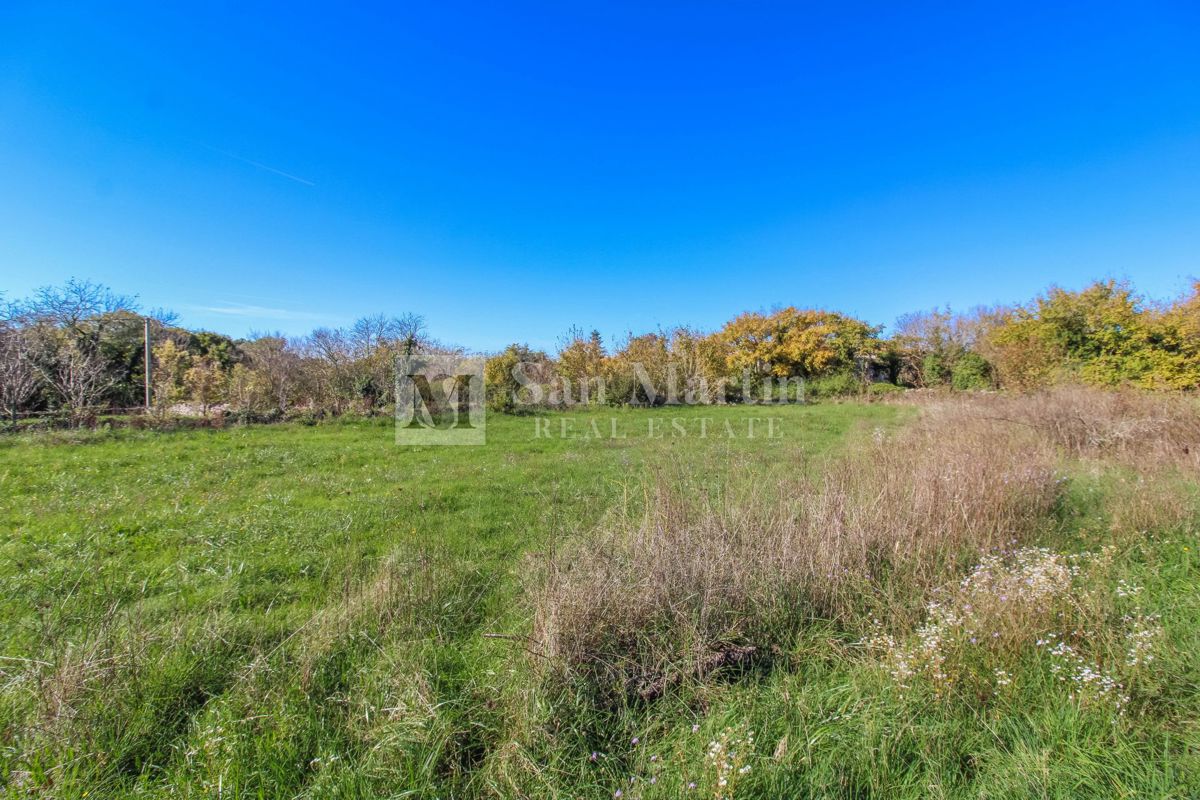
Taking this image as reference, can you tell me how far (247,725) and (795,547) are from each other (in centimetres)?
312

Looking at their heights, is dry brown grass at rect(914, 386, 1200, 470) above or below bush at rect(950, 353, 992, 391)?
below

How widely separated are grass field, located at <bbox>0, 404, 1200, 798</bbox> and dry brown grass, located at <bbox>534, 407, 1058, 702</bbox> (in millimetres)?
43

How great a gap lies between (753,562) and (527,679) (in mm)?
1610

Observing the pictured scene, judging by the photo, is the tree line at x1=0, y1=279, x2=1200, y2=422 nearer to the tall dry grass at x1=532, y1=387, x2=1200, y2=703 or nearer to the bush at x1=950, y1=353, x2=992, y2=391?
the bush at x1=950, y1=353, x2=992, y2=391

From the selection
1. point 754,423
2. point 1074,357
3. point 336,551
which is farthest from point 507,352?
point 1074,357

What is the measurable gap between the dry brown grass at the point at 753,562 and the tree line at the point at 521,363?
10.8 meters

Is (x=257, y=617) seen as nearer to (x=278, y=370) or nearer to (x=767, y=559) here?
(x=767, y=559)

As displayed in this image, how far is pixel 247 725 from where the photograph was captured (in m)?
1.77

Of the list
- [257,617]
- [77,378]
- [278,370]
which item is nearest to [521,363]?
[278,370]

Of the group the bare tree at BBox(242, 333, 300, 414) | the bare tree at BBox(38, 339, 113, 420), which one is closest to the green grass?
the bare tree at BBox(38, 339, 113, 420)

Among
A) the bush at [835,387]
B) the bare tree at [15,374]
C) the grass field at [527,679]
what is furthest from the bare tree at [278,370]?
the bush at [835,387]

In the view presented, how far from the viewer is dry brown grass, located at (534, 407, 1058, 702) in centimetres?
223

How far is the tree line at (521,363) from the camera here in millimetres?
10320

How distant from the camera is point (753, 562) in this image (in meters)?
2.82
